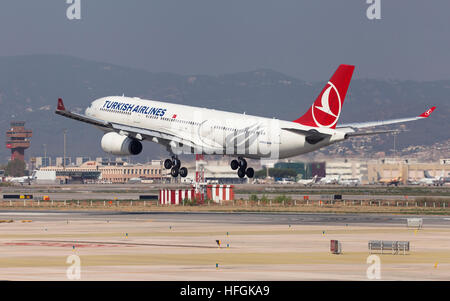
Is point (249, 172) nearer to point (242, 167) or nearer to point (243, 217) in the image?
point (242, 167)

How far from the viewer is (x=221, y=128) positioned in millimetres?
91500

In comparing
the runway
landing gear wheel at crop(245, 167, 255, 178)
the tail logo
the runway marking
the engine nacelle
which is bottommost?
the runway marking

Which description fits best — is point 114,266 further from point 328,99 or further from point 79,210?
point 79,210

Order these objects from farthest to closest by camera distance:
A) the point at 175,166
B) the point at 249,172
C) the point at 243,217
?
1. the point at 249,172
2. the point at 175,166
3. the point at 243,217

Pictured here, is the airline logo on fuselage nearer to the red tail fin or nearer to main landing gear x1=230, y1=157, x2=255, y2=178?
main landing gear x1=230, y1=157, x2=255, y2=178

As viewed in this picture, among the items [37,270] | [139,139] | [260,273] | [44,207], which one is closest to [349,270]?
[260,273]

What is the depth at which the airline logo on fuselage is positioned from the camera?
96.5m

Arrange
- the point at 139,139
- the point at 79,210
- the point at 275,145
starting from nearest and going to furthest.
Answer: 1. the point at 275,145
2. the point at 139,139
3. the point at 79,210

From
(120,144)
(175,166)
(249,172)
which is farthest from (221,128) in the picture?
(120,144)

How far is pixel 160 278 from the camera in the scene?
4400 cm

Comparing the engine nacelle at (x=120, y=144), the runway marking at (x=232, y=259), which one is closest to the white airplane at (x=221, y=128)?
the engine nacelle at (x=120, y=144)

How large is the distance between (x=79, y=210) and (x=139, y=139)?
18848mm

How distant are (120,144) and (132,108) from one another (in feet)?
13.5

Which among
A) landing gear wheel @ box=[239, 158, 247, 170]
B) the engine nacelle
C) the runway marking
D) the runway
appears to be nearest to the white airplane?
the engine nacelle
